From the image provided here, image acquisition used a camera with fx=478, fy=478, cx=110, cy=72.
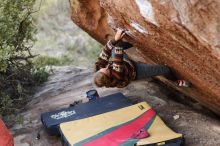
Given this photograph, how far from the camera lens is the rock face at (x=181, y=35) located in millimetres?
4406

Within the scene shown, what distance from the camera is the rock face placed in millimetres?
4406

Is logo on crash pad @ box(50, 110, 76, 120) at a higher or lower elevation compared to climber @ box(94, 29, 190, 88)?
lower

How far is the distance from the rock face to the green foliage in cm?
200

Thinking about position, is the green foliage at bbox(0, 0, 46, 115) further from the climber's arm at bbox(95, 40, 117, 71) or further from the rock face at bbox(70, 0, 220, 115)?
the rock face at bbox(70, 0, 220, 115)

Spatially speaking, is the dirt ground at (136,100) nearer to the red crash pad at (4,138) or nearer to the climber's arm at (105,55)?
the red crash pad at (4,138)

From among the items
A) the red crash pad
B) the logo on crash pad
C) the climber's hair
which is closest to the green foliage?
the logo on crash pad

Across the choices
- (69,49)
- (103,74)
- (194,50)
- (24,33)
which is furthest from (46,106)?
(69,49)

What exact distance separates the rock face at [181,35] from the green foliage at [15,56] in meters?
2.00

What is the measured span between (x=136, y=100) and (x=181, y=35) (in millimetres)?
2861

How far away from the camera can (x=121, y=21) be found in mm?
6055

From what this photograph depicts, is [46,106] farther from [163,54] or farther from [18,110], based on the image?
[163,54]

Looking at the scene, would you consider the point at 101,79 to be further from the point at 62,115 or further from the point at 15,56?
the point at 15,56

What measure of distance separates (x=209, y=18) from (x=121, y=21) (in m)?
1.89

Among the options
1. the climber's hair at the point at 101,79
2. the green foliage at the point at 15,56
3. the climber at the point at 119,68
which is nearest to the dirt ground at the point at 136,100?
the green foliage at the point at 15,56
